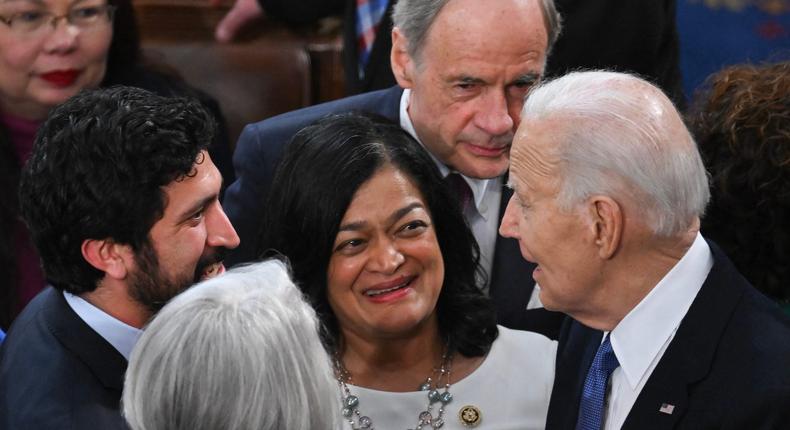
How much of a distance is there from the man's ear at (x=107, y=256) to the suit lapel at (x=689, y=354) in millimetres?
940

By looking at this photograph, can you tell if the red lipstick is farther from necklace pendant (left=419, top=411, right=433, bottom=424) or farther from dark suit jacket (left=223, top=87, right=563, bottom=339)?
necklace pendant (left=419, top=411, right=433, bottom=424)

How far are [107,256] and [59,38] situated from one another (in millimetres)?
1368

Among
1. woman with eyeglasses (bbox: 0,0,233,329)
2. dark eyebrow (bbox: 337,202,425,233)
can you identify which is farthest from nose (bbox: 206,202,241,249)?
woman with eyeglasses (bbox: 0,0,233,329)

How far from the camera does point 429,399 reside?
2.76 meters

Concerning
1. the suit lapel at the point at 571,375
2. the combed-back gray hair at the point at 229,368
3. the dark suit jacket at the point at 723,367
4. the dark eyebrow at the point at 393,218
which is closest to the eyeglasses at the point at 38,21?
the dark eyebrow at the point at 393,218

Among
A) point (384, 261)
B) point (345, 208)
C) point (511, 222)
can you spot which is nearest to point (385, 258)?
point (384, 261)

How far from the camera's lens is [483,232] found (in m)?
3.16

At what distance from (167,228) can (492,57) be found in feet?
2.93

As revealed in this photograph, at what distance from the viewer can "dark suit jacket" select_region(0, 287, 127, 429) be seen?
222cm

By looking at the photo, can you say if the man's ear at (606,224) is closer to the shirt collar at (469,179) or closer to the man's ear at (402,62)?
the shirt collar at (469,179)

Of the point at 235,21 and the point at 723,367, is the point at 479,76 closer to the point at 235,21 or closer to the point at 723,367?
the point at 723,367

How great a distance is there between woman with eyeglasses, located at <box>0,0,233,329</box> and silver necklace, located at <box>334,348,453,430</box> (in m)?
1.10

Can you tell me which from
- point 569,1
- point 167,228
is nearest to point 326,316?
point 167,228

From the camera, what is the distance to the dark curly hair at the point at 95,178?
2400 millimetres
